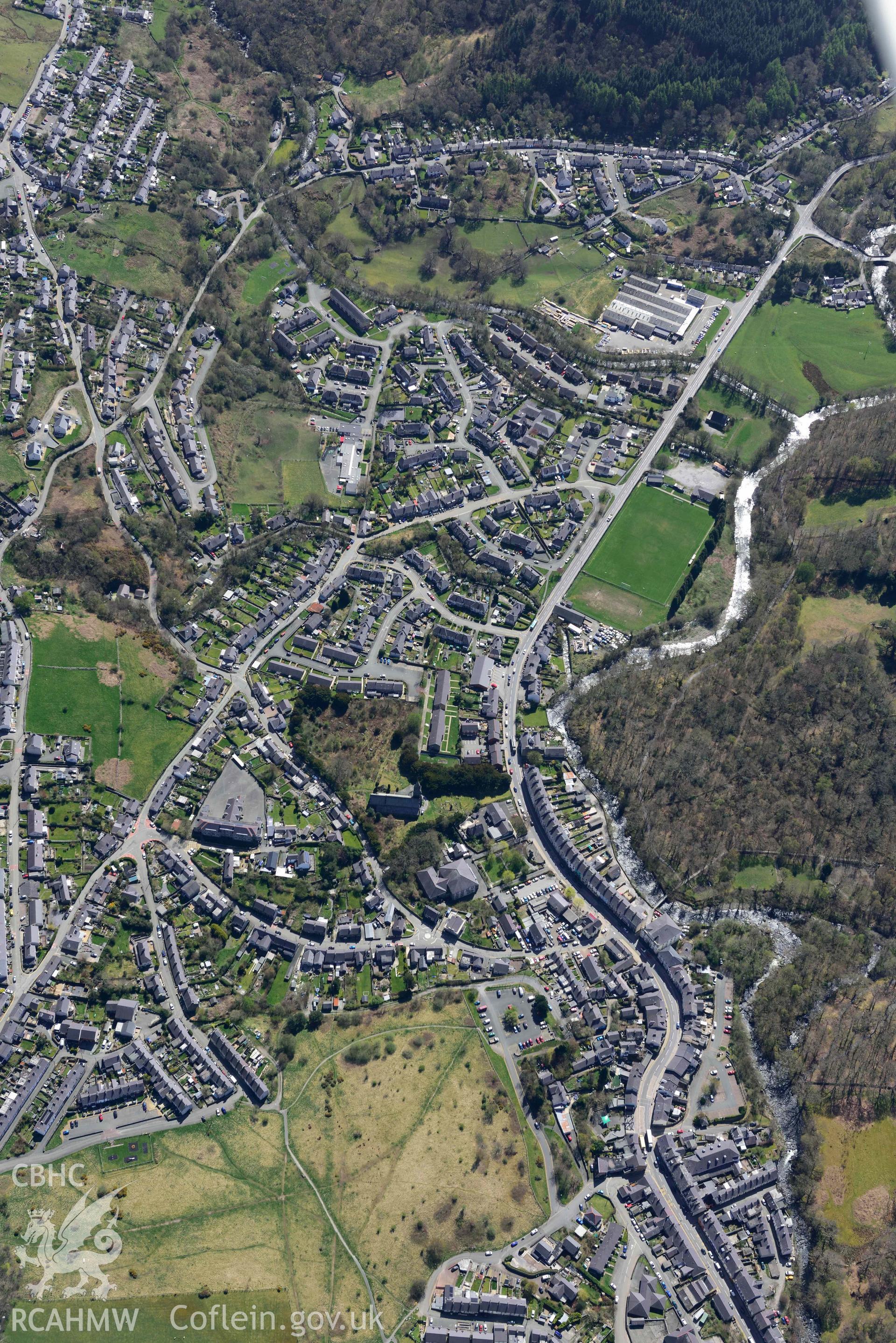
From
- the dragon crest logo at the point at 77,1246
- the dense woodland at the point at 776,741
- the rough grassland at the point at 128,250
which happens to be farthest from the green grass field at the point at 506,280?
the dragon crest logo at the point at 77,1246

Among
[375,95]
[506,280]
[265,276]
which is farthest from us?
[375,95]

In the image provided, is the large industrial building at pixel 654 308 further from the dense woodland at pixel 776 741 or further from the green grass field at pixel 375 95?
the green grass field at pixel 375 95

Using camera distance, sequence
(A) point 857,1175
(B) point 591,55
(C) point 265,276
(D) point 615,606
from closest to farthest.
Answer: (A) point 857,1175, (D) point 615,606, (C) point 265,276, (B) point 591,55

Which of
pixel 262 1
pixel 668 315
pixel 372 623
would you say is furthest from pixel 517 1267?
pixel 262 1

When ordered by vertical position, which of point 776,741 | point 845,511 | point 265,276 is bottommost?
point 776,741

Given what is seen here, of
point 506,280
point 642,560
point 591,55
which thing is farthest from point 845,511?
point 591,55

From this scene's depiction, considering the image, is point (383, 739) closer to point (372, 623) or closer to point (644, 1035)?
point (372, 623)

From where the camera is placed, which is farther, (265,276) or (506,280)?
(506,280)

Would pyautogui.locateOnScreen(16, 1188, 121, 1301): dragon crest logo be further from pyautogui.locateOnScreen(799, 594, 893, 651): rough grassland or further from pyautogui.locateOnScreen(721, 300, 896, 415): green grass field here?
pyautogui.locateOnScreen(721, 300, 896, 415): green grass field

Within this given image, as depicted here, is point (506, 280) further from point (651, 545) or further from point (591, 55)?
point (651, 545)
